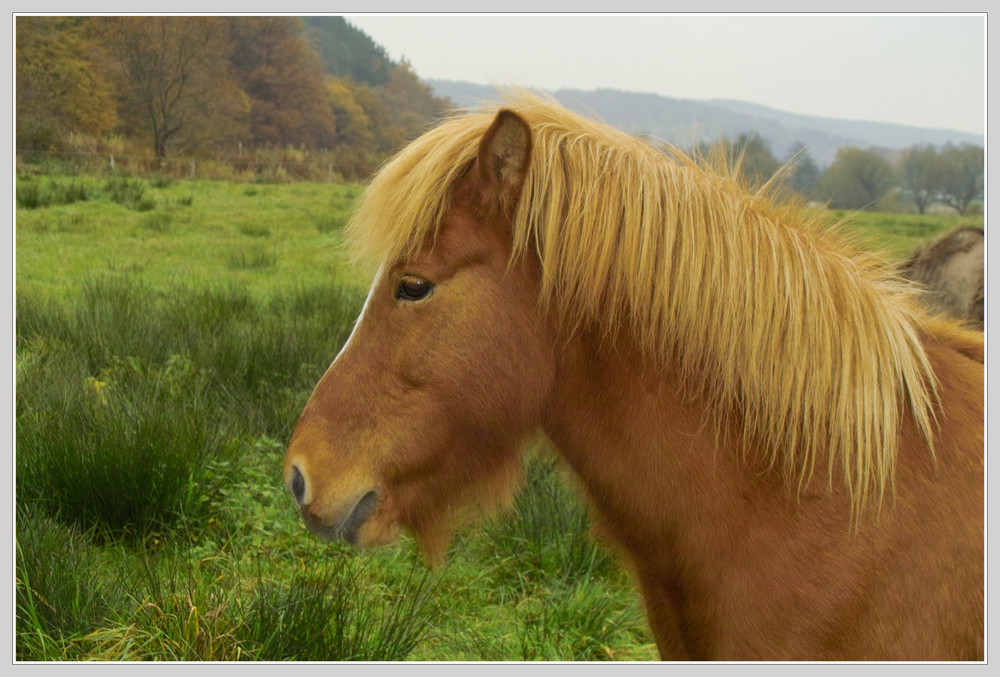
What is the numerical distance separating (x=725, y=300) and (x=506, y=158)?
629 mm

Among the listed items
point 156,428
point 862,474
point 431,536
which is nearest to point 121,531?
point 156,428

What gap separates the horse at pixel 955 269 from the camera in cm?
510

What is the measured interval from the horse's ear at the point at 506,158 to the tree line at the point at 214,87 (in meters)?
2.57

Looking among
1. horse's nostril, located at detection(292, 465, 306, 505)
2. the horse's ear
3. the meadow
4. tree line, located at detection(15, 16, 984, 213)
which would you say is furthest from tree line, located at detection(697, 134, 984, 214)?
horse's nostril, located at detection(292, 465, 306, 505)

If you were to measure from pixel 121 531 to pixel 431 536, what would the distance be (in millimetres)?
1877

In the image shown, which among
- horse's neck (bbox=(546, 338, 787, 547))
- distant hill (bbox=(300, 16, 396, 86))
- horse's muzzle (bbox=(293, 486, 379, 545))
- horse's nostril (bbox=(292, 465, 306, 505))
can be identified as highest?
distant hill (bbox=(300, 16, 396, 86))

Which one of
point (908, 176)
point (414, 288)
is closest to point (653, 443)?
point (414, 288)

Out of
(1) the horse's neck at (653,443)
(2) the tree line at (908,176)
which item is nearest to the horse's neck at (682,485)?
(1) the horse's neck at (653,443)

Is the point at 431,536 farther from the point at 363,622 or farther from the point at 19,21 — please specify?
the point at 19,21

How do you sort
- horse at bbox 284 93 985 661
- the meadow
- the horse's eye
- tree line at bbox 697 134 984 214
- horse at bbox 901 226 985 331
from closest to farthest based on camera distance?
horse at bbox 284 93 985 661
the horse's eye
the meadow
tree line at bbox 697 134 984 214
horse at bbox 901 226 985 331

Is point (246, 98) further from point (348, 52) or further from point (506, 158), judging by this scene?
point (506, 158)

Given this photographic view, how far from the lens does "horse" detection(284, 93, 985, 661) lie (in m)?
1.59

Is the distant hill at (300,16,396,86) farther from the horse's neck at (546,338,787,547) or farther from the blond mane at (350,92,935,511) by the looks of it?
the horse's neck at (546,338,787,547)

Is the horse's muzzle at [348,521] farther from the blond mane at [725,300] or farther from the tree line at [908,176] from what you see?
the tree line at [908,176]
